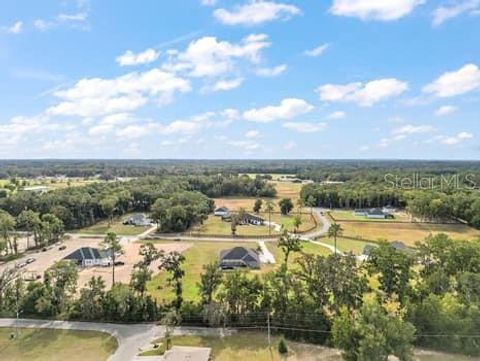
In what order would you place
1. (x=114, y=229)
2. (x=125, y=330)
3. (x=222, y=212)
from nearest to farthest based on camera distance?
1. (x=125, y=330)
2. (x=114, y=229)
3. (x=222, y=212)

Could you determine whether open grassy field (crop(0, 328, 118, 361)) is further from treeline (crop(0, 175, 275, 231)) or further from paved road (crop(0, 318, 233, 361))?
treeline (crop(0, 175, 275, 231))

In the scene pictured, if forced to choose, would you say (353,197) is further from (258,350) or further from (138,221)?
(258,350)

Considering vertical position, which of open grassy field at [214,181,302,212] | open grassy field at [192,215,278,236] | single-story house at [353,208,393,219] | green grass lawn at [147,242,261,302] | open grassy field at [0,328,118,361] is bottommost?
open grassy field at [0,328,118,361]

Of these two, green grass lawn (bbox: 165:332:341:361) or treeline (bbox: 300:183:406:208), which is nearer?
green grass lawn (bbox: 165:332:341:361)

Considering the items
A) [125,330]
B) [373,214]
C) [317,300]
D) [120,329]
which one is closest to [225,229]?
[373,214]

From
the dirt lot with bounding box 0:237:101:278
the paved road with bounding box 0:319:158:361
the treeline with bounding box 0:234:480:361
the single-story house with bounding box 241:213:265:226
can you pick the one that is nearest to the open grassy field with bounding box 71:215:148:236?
the dirt lot with bounding box 0:237:101:278

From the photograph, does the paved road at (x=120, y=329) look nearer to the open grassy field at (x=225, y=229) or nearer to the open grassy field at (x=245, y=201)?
the open grassy field at (x=225, y=229)

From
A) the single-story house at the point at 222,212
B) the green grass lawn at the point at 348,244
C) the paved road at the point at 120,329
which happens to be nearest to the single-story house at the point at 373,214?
the green grass lawn at the point at 348,244
